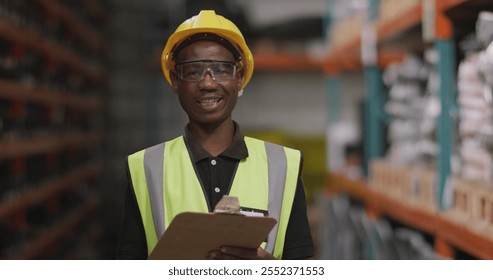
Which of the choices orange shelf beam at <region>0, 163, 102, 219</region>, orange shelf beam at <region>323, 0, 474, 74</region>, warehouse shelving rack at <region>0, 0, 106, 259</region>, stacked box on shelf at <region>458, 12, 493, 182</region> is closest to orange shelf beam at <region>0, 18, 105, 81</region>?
warehouse shelving rack at <region>0, 0, 106, 259</region>

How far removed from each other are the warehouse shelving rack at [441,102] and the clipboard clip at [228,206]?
123 centimetres

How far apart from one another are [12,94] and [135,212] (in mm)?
2902

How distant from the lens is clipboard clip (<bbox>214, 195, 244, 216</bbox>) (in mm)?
1330

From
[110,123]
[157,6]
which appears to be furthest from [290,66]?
[110,123]

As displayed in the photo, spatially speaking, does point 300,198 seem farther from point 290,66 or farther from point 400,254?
point 290,66

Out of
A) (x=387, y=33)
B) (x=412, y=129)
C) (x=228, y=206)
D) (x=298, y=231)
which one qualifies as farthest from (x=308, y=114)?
(x=228, y=206)

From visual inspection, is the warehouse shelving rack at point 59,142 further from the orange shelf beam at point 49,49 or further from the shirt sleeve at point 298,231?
the shirt sleeve at point 298,231

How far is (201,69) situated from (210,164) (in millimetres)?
213

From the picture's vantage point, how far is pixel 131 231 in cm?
152

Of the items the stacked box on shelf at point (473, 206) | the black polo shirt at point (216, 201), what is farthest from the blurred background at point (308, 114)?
the black polo shirt at point (216, 201)

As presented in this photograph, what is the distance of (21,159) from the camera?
4.69 meters

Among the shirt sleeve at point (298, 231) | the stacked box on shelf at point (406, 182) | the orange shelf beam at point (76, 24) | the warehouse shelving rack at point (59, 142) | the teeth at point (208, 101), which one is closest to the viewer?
the teeth at point (208, 101)

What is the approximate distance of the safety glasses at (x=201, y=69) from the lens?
4.65 feet

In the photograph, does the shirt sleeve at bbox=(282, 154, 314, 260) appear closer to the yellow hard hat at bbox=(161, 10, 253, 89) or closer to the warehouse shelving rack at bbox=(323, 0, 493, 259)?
the yellow hard hat at bbox=(161, 10, 253, 89)
